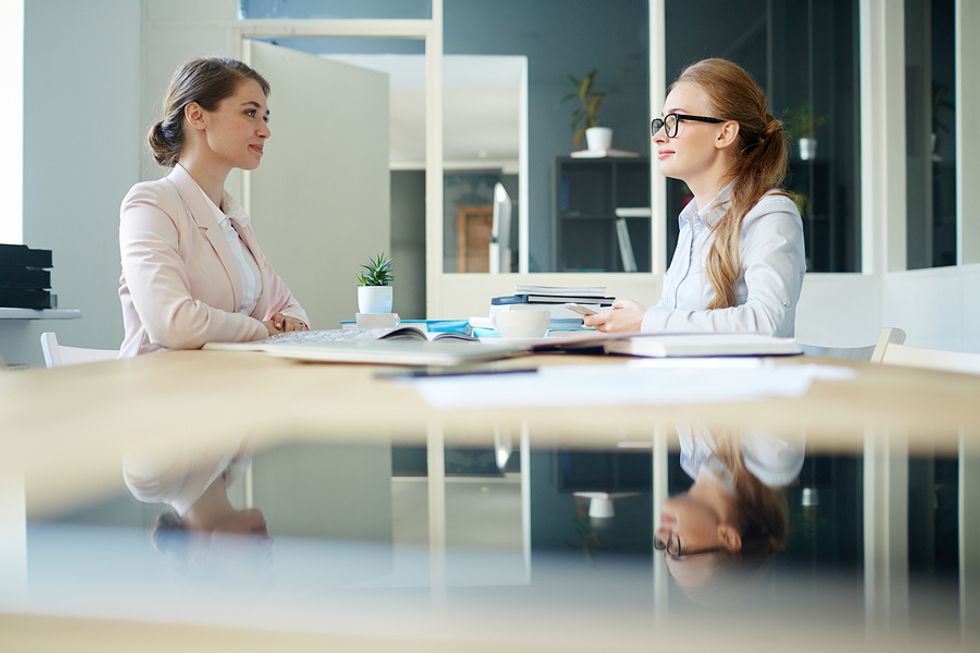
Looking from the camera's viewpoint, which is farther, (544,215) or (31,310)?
(544,215)

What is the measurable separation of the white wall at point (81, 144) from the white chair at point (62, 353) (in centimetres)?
219

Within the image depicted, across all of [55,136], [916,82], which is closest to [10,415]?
[55,136]

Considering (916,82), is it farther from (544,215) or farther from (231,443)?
(231,443)

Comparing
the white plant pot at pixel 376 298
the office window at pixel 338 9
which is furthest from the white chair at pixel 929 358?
the office window at pixel 338 9

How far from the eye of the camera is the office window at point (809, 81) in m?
4.77

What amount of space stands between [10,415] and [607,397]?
34cm

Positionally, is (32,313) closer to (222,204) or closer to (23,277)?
(23,277)

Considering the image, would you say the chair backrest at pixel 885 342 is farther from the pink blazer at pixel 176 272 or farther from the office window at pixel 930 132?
the office window at pixel 930 132

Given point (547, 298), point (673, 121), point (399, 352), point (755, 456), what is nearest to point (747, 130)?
point (673, 121)

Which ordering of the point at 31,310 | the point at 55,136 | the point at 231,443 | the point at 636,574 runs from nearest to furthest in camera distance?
1. the point at 636,574
2. the point at 231,443
3. the point at 31,310
4. the point at 55,136

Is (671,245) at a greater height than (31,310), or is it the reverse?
(671,245)

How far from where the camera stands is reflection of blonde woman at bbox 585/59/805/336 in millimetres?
1791

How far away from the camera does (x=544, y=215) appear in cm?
481

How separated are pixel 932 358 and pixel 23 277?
10.5 ft
